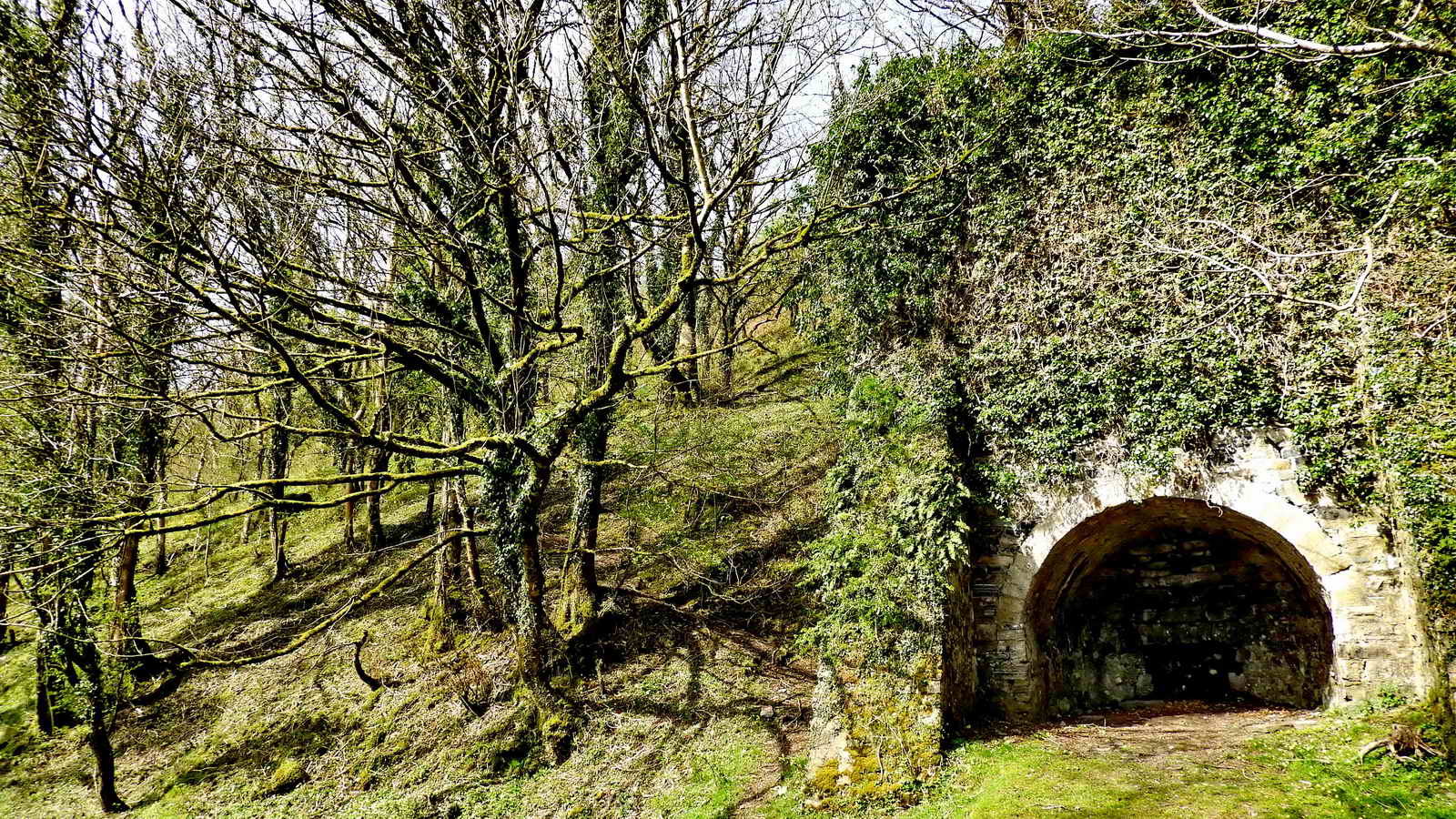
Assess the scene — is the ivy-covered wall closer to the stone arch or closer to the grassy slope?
the stone arch

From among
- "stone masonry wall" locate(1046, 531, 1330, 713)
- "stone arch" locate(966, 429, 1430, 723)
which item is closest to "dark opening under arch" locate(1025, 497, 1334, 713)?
"stone masonry wall" locate(1046, 531, 1330, 713)

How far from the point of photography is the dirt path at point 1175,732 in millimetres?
6151

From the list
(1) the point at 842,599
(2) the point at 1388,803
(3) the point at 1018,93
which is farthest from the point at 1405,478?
(3) the point at 1018,93

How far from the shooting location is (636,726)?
8320 millimetres

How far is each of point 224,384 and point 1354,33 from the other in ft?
40.9

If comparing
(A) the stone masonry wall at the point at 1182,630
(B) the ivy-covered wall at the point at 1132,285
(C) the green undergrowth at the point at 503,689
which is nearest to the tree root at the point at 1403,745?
(B) the ivy-covered wall at the point at 1132,285

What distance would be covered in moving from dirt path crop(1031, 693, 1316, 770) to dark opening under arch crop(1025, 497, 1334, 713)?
0.66 m

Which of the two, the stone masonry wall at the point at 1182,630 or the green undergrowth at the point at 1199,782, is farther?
the stone masonry wall at the point at 1182,630

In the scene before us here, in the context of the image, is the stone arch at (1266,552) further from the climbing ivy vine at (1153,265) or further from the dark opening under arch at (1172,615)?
the climbing ivy vine at (1153,265)

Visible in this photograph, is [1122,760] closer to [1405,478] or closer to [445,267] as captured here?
[1405,478]

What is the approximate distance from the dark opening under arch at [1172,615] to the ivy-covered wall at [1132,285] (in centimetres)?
135

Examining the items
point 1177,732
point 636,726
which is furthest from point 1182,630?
point 636,726

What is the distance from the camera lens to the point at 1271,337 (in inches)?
278

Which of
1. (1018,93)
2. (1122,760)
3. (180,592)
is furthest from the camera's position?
(180,592)
